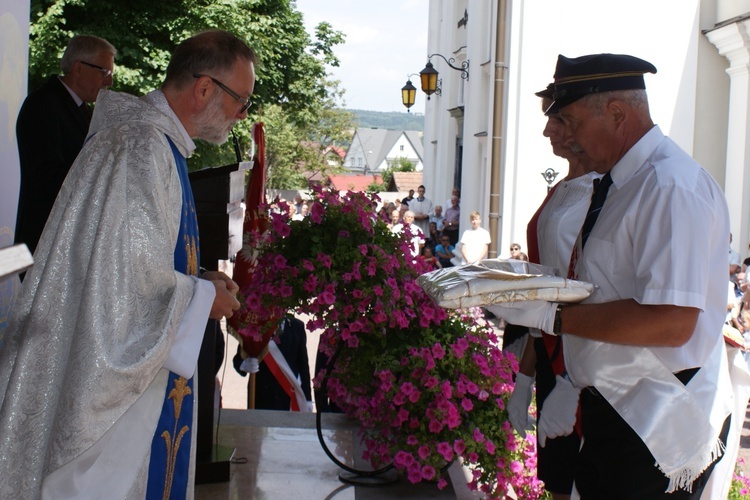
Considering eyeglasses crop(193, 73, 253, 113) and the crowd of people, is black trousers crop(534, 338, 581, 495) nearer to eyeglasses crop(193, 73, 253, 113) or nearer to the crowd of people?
the crowd of people

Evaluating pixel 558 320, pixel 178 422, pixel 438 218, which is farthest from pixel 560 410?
pixel 438 218

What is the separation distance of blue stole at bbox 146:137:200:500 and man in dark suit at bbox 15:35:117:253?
1.08 m

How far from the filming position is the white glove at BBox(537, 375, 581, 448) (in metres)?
2.72

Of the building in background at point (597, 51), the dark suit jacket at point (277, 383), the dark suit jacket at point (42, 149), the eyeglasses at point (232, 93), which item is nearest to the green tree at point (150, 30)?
the building in background at point (597, 51)

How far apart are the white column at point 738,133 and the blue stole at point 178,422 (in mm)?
11319

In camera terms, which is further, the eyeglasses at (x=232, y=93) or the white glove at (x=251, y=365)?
the white glove at (x=251, y=365)

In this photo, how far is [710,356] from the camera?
2.50 m

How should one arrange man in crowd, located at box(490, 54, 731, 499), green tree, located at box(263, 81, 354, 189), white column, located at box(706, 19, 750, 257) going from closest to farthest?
man in crowd, located at box(490, 54, 731, 499) < white column, located at box(706, 19, 750, 257) < green tree, located at box(263, 81, 354, 189)

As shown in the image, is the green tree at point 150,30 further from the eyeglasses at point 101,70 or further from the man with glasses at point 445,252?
the eyeglasses at point 101,70

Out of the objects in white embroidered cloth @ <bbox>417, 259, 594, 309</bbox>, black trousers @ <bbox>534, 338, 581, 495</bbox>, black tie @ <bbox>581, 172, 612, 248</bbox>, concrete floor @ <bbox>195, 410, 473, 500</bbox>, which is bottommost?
concrete floor @ <bbox>195, 410, 473, 500</bbox>

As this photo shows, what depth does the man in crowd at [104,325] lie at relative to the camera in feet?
8.02

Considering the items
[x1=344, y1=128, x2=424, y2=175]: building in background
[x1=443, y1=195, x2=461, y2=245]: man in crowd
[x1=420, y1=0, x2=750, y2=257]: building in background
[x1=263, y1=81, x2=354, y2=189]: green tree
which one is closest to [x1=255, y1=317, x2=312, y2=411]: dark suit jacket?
[x1=420, y1=0, x2=750, y2=257]: building in background

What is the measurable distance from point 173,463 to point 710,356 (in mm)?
1730

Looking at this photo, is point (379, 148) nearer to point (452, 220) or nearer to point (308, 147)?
point (308, 147)
